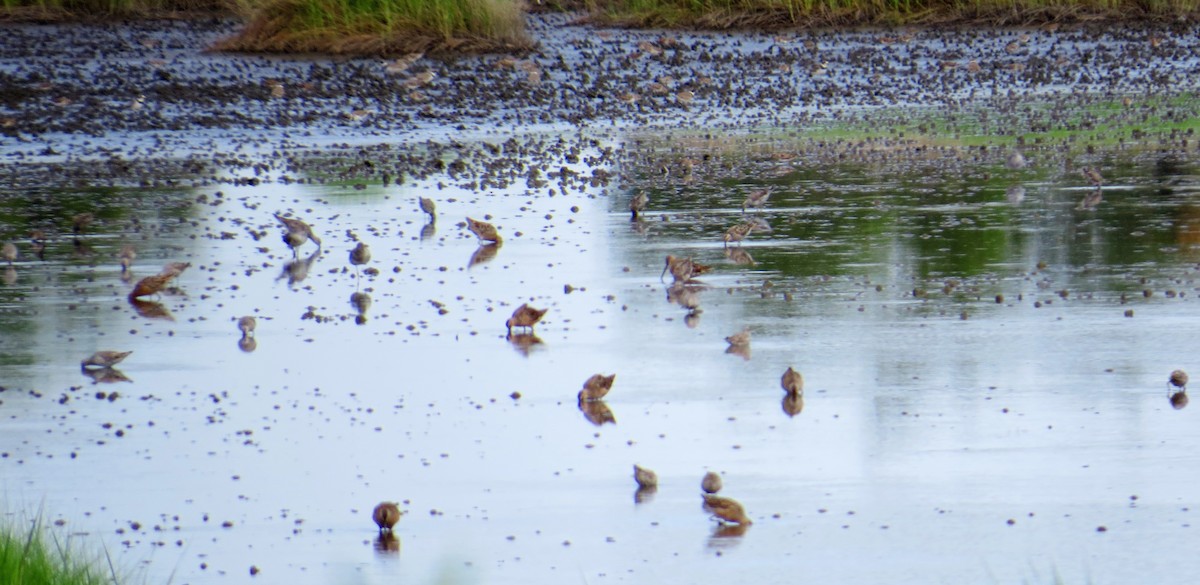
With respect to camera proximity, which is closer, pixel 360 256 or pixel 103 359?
pixel 103 359

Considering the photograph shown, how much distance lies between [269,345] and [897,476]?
3714mm

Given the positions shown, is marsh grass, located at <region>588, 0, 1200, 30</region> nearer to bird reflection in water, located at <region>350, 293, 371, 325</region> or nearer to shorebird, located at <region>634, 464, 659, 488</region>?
bird reflection in water, located at <region>350, 293, 371, 325</region>

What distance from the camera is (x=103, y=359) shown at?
28.7 ft

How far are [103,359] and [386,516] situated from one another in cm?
314

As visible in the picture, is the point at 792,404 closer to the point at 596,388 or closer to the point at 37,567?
the point at 596,388

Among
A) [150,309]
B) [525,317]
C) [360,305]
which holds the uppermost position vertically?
[360,305]

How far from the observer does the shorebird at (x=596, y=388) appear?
25.6 feet

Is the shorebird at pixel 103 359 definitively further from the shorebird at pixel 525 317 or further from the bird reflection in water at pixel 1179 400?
the bird reflection in water at pixel 1179 400

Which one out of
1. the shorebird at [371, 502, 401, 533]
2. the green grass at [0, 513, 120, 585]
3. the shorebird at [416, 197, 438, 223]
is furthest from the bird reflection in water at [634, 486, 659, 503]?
the shorebird at [416, 197, 438, 223]

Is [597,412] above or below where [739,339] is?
below

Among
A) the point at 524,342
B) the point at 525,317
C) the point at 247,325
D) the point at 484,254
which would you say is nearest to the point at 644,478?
the point at 524,342

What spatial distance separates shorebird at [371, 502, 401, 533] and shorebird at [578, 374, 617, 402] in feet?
5.98

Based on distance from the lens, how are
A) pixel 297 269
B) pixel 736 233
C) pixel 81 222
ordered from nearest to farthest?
pixel 297 269
pixel 736 233
pixel 81 222

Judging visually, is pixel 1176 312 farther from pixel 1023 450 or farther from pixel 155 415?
pixel 155 415
